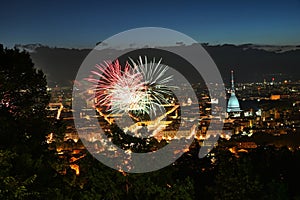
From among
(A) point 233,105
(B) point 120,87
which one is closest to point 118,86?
(B) point 120,87

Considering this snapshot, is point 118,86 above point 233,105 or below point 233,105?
above

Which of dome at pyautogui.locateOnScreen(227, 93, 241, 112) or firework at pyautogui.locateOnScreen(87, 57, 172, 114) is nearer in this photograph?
firework at pyautogui.locateOnScreen(87, 57, 172, 114)

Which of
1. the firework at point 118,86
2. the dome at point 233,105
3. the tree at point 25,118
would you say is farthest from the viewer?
the dome at point 233,105

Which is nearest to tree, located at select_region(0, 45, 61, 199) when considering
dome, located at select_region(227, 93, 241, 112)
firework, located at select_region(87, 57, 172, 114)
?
firework, located at select_region(87, 57, 172, 114)

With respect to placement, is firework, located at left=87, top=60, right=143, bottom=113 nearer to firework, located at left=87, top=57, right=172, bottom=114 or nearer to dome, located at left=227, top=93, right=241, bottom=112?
firework, located at left=87, top=57, right=172, bottom=114

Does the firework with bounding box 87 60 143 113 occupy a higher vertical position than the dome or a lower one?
higher

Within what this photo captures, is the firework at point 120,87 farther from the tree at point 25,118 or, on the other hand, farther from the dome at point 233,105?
the dome at point 233,105

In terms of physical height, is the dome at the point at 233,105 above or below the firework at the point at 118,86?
below

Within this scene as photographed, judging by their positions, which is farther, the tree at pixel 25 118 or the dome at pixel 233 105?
the dome at pixel 233 105

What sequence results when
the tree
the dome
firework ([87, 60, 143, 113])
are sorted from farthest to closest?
1. the dome
2. firework ([87, 60, 143, 113])
3. the tree

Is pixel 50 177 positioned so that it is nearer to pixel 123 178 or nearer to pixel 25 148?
pixel 25 148

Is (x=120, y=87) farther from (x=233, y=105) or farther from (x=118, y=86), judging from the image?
(x=233, y=105)

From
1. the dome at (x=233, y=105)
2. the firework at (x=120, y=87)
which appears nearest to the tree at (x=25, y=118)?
the firework at (x=120, y=87)

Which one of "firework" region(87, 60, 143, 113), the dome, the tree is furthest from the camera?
the dome
